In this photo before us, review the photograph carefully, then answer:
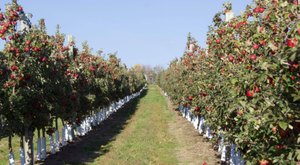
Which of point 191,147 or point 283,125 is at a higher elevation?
point 283,125

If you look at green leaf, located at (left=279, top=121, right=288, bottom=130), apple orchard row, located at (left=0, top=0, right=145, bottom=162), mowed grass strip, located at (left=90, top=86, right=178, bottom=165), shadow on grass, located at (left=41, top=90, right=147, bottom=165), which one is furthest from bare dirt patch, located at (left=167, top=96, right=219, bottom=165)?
green leaf, located at (left=279, top=121, right=288, bottom=130)

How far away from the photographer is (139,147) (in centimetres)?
2125

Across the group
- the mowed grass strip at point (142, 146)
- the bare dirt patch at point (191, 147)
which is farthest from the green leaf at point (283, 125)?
the mowed grass strip at point (142, 146)

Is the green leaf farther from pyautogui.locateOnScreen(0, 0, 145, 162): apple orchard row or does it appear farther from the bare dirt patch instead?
the bare dirt patch

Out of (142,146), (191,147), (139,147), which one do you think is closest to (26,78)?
(139,147)

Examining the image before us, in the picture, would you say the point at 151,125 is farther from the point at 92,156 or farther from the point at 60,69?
the point at 60,69

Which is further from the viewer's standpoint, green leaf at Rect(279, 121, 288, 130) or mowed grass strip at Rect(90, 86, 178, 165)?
mowed grass strip at Rect(90, 86, 178, 165)

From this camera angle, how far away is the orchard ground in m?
18.0

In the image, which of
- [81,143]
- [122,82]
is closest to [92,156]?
[81,143]

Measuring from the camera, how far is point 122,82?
47688 mm

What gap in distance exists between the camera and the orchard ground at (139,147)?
18.0m

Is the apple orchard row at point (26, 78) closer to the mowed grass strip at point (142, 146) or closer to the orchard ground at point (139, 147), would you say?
the orchard ground at point (139, 147)

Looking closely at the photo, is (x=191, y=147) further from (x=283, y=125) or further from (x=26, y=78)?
(x=283, y=125)

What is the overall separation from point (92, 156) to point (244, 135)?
42.9 feet
